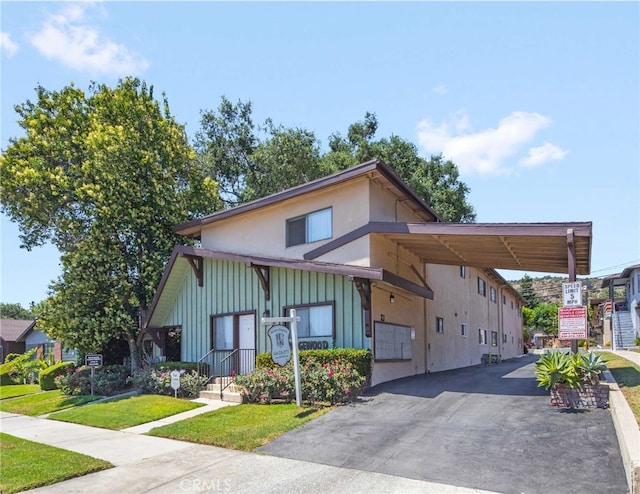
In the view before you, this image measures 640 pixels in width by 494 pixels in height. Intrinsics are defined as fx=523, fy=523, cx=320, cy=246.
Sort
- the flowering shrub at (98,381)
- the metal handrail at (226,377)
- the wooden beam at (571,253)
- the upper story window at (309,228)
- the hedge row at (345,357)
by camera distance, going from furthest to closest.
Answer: the flowering shrub at (98,381), the upper story window at (309,228), the metal handrail at (226,377), the hedge row at (345,357), the wooden beam at (571,253)

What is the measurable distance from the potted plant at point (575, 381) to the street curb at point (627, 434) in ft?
0.84

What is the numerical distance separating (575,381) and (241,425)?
6.36 meters

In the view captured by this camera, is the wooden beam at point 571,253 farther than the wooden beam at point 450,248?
No

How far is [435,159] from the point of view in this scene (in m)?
32.7

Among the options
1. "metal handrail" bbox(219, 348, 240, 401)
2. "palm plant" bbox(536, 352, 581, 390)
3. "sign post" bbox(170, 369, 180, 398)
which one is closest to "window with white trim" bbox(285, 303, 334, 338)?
"metal handrail" bbox(219, 348, 240, 401)

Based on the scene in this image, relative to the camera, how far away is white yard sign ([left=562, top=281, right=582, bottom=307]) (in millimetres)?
9891

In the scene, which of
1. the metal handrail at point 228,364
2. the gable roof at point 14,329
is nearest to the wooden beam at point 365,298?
the metal handrail at point 228,364

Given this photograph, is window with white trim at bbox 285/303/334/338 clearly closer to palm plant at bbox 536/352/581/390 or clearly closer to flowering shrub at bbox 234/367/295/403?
flowering shrub at bbox 234/367/295/403

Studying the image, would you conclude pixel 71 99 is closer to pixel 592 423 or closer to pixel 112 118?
pixel 112 118

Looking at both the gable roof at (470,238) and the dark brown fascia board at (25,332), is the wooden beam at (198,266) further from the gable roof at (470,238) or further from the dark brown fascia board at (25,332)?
the dark brown fascia board at (25,332)

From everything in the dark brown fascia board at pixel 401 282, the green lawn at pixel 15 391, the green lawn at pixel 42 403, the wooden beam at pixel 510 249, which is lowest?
the green lawn at pixel 15 391

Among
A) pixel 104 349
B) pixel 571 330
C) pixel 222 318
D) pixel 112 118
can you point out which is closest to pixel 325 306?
pixel 222 318

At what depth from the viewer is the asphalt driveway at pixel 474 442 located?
261 inches

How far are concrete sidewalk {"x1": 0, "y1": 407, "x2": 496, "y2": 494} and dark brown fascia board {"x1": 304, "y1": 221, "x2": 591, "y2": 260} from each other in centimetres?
615
